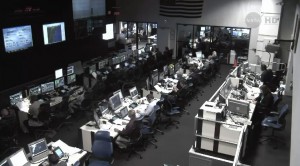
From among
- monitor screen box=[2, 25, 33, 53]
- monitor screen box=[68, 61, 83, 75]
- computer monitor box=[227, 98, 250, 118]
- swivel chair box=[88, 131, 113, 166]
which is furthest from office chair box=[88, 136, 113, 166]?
monitor screen box=[2, 25, 33, 53]

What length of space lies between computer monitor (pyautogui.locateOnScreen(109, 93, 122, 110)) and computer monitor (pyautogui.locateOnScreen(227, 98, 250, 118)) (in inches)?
116

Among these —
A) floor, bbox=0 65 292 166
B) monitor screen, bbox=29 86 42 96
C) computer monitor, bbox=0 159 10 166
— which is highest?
monitor screen, bbox=29 86 42 96

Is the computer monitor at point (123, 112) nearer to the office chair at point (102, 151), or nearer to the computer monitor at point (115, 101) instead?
the computer monitor at point (115, 101)

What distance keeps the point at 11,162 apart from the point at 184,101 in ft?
22.3

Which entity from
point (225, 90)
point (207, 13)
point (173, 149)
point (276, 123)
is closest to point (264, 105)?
point (276, 123)

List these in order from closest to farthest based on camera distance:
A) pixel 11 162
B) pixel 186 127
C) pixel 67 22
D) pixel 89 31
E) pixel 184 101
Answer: pixel 11 162, pixel 186 127, pixel 184 101, pixel 67 22, pixel 89 31

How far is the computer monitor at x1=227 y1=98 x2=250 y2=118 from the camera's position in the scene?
7273mm

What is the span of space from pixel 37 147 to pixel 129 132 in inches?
82.9

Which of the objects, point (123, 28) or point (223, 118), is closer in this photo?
point (223, 118)

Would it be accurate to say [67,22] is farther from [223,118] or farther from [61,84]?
[223,118]

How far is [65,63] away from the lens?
1298 centimetres

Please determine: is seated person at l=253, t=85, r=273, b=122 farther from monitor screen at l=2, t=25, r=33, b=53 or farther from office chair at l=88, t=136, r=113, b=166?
monitor screen at l=2, t=25, r=33, b=53

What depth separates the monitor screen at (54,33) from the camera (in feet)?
37.4

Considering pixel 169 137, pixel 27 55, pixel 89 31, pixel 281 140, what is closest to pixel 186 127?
pixel 169 137
